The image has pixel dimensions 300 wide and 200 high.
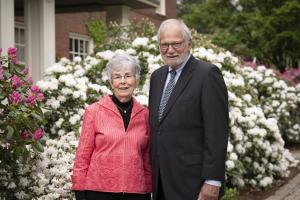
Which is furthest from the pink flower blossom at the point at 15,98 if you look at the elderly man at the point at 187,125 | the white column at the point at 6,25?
the white column at the point at 6,25

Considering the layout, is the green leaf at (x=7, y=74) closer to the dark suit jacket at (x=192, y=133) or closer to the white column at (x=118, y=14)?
the dark suit jacket at (x=192, y=133)

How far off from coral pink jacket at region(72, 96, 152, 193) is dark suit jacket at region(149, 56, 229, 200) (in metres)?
0.14

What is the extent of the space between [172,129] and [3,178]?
85.7 inches

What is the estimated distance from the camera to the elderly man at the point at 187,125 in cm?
321

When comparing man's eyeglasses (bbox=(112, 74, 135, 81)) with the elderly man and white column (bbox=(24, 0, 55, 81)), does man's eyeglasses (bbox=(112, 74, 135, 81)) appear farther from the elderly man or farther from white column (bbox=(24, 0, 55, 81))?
white column (bbox=(24, 0, 55, 81))

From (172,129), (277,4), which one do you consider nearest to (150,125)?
(172,129)

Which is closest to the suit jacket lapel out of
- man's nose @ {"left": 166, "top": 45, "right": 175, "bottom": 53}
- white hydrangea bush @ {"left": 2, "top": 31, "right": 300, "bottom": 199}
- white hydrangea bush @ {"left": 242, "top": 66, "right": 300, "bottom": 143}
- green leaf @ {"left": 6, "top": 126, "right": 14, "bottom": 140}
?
man's nose @ {"left": 166, "top": 45, "right": 175, "bottom": 53}

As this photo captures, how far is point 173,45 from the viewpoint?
3322 mm

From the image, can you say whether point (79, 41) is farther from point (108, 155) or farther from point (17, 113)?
point (108, 155)

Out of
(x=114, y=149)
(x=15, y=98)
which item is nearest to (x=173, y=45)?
(x=114, y=149)

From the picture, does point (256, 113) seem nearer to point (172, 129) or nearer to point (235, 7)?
point (172, 129)

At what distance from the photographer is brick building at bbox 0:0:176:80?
26.2 feet

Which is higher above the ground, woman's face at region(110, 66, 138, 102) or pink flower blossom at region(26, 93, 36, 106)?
woman's face at region(110, 66, 138, 102)

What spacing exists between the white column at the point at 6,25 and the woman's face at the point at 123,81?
470cm
